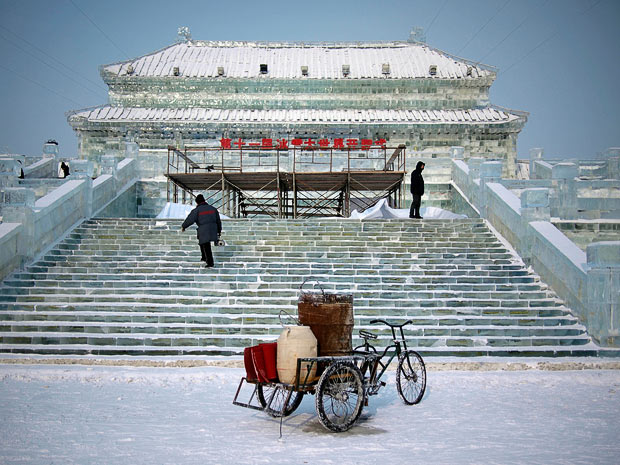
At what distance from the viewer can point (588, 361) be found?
34.8 feet

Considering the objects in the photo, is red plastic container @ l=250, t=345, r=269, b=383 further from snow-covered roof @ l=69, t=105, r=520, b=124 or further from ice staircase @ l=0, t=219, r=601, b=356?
snow-covered roof @ l=69, t=105, r=520, b=124

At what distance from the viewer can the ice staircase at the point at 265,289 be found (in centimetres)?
1142

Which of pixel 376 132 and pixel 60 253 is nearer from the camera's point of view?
pixel 60 253

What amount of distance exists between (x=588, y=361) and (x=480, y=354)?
1.69m

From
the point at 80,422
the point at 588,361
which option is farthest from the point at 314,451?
the point at 588,361

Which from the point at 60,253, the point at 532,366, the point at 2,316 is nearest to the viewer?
the point at 532,366

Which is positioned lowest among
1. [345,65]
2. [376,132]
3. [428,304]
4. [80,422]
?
[80,422]

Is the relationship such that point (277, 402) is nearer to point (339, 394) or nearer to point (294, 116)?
point (339, 394)

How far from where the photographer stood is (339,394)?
22.1 ft

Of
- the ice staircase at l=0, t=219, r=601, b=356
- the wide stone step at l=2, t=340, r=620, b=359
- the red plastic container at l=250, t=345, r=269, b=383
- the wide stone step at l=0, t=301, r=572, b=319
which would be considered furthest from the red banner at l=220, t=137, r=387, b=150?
the red plastic container at l=250, t=345, r=269, b=383

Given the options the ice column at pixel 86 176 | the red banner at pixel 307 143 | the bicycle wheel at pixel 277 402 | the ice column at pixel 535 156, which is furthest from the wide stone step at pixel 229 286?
the ice column at pixel 535 156

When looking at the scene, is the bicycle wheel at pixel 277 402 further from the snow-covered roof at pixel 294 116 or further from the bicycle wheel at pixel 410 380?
the snow-covered roof at pixel 294 116

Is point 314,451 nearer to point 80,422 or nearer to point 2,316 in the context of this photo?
point 80,422

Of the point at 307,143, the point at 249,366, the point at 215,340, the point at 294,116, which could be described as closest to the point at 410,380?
the point at 249,366
